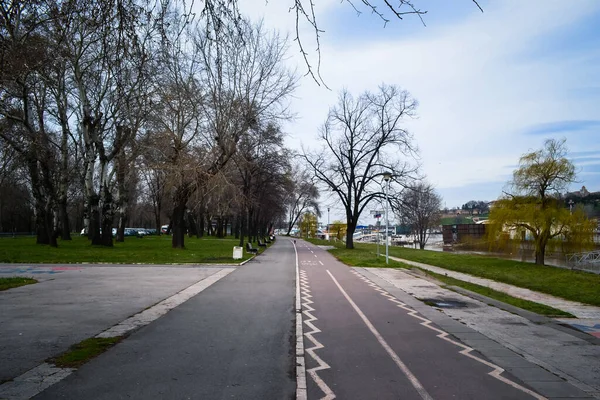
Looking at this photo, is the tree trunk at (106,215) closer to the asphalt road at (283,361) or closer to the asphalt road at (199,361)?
the asphalt road at (283,361)

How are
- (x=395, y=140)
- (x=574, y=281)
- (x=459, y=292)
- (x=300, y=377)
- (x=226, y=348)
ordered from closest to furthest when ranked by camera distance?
(x=300, y=377)
(x=226, y=348)
(x=459, y=292)
(x=574, y=281)
(x=395, y=140)

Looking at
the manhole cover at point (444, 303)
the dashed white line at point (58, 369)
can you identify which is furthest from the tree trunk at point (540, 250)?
the dashed white line at point (58, 369)

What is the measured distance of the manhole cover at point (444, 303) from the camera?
13.0m

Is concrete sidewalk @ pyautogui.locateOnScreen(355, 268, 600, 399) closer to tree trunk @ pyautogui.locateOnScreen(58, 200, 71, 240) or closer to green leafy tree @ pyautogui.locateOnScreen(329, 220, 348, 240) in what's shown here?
tree trunk @ pyautogui.locateOnScreen(58, 200, 71, 240)

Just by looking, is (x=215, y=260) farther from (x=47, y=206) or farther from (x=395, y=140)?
(x=395, y=140)

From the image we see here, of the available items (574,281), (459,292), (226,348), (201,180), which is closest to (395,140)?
(201,180)

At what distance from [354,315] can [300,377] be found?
5.00 metres

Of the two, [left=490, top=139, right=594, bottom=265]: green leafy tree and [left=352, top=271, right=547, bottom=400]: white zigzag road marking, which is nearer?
[left=352, top=271, right=547, bottom=400]: white zigzag road marking

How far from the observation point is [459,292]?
1636 cm

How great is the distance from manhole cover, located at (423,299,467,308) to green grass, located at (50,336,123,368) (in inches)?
353

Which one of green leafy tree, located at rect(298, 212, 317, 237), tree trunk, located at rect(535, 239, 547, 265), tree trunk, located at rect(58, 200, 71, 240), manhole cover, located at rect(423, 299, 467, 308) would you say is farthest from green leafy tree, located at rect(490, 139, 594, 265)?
green leafy tree, located at rect(298, 212, 317, 237)

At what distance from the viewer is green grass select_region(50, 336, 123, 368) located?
640 centimetres

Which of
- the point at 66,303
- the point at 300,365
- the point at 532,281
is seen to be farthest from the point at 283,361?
the point at 532,281

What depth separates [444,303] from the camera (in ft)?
44.2
